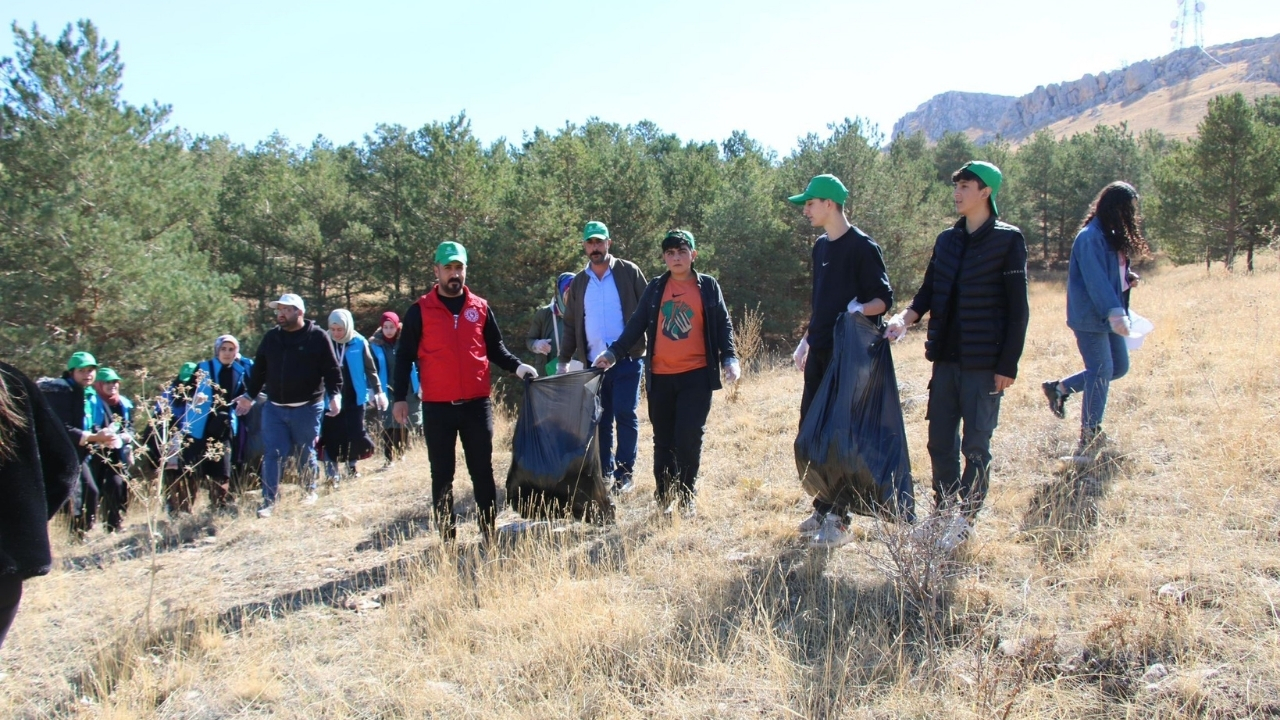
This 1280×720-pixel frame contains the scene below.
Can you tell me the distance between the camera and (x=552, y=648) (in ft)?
8.87

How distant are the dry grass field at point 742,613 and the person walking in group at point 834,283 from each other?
193mm

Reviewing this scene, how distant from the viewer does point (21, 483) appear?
190cm

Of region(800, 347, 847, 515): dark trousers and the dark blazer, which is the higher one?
the dark blazer

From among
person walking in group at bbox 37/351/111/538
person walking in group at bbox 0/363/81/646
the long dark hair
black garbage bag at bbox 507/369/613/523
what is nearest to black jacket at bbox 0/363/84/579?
person walking in group at bbox 0/363/81/646

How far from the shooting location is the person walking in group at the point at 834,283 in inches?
137

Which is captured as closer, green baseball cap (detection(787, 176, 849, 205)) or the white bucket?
green baseball cap (detection(787, 176, 849, 205))

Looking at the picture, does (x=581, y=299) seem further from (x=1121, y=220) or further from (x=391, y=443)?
(x=391, y=443)

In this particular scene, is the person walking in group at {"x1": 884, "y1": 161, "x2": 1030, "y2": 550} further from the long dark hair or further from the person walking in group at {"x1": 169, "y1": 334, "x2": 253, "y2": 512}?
the person walking in group at {"x1": 169, "y1": 334, "x2": 253, "y2": 512}

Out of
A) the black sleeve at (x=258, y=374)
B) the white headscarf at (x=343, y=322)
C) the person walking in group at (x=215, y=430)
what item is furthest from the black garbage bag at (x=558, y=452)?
the person walking in group at (x=215, y=430)

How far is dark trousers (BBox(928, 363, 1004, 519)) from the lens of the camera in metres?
3.23

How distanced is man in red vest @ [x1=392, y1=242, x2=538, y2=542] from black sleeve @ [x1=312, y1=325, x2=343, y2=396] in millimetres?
1660

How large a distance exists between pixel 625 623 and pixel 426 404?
183 centimetres

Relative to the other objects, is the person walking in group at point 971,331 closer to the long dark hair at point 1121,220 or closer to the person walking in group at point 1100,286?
the person walking in group at point 1100,286

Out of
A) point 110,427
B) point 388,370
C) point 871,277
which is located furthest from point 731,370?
point 110,427
